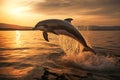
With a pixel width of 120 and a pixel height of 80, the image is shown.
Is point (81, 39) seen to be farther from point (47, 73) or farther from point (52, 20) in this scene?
point (47, 73)

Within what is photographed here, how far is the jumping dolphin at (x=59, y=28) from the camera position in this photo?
13023 mm

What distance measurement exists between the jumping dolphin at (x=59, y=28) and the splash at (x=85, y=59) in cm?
130

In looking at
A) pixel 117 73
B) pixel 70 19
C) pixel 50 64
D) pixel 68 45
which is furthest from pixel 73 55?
pixel 117 73

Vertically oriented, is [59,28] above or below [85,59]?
above

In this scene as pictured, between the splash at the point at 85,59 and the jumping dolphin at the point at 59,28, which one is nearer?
the jumping dolphin at the point at 59,28

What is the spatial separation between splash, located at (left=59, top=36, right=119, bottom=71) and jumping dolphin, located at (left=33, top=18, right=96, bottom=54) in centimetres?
130

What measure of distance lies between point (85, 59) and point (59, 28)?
402 centimetres

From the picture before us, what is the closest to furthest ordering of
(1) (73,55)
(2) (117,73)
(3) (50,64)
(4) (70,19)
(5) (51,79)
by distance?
(5) (51,79)
(2) (117,73)
(4) (70,19)
(3) (50,64)
(1) (73,55)

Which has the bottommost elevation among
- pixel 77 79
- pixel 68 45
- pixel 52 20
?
pixel 77 79

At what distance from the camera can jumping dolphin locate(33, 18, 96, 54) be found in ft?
42.7

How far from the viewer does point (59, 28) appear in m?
13.3

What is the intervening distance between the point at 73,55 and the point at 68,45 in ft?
3.18

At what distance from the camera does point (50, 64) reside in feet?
48.5

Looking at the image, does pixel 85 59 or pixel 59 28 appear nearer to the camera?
pixel 59 28
